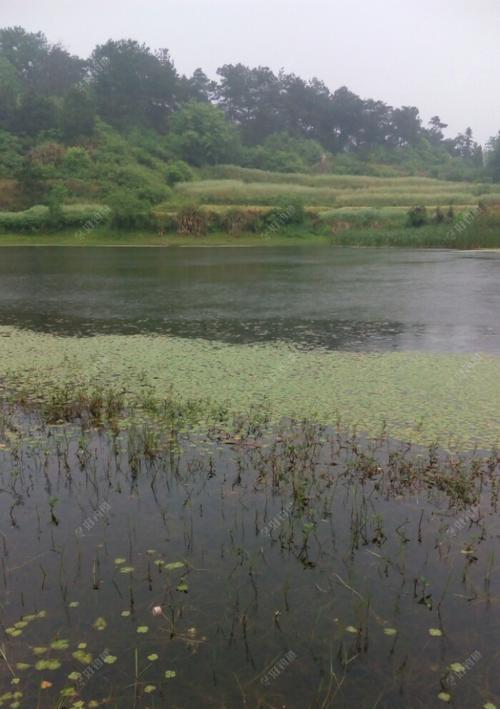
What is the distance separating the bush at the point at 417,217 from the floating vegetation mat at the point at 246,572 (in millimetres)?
39305

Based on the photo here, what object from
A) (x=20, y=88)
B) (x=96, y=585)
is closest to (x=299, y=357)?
(x=96, y=585)

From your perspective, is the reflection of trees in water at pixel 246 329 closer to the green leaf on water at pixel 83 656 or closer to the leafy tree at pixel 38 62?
the green leaf on water at pixel 83 656

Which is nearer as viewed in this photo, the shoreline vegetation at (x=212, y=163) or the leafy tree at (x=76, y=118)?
the shoreline vegetation at (x=212, y=163)

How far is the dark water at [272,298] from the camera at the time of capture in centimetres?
1360

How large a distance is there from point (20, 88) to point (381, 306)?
95794 millimetres

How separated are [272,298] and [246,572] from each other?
14.6m

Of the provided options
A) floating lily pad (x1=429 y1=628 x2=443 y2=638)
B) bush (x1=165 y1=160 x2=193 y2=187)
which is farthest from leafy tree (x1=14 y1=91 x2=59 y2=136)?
floating lily pad (x1=429 y1=628 x2=443 y2=638)

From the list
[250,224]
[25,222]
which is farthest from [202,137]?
[25,222]

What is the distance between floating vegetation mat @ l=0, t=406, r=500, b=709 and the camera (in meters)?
3.67

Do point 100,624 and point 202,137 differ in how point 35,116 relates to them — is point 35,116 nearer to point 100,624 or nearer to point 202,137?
point 202,137

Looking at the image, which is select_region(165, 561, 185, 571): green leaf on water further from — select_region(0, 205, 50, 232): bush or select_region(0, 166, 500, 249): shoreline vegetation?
select_region(0, 205, 50, 232): bush

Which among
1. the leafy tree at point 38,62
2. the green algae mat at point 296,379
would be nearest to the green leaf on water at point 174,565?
the green algae mat at point 296,379

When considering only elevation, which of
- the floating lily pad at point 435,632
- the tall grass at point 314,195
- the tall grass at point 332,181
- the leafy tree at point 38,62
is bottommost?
the floating lily pad at point 435,632

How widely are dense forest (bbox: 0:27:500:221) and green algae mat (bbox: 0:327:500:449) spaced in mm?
36617
